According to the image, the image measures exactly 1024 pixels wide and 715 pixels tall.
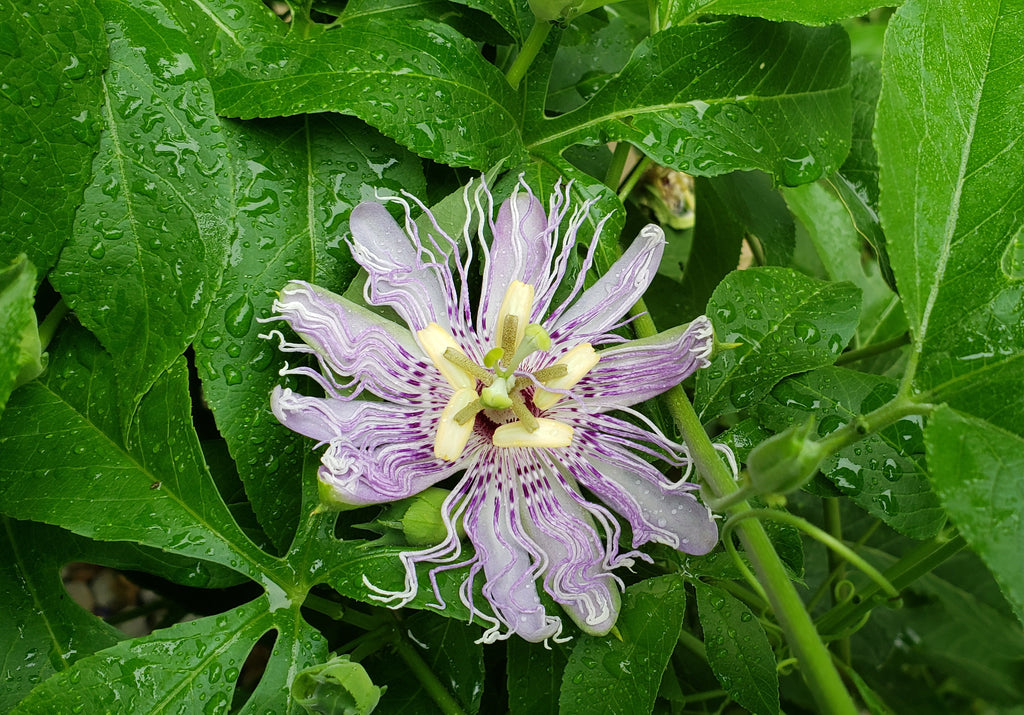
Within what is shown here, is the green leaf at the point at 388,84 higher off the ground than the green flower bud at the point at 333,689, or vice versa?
the green leaf at the point at 388,84

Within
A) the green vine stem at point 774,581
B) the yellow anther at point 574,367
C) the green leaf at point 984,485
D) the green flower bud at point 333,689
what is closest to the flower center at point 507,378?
the yellow anther at point 574,367

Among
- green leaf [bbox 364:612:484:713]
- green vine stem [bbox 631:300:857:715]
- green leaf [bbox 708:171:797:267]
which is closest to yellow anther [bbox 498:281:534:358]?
green vine stem [bbox 631:300:857:715]

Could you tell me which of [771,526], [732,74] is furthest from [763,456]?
[732,74]

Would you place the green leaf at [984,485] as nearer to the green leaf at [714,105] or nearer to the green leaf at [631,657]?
the green leaf at [631,657]

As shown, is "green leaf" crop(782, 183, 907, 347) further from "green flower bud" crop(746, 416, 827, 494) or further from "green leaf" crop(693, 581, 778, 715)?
"green flower bud" crop(746, 416, 827, 494)

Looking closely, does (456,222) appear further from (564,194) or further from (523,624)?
(523,624)

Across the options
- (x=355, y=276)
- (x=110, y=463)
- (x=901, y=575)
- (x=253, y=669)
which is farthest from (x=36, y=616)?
(x=901, y=575)
